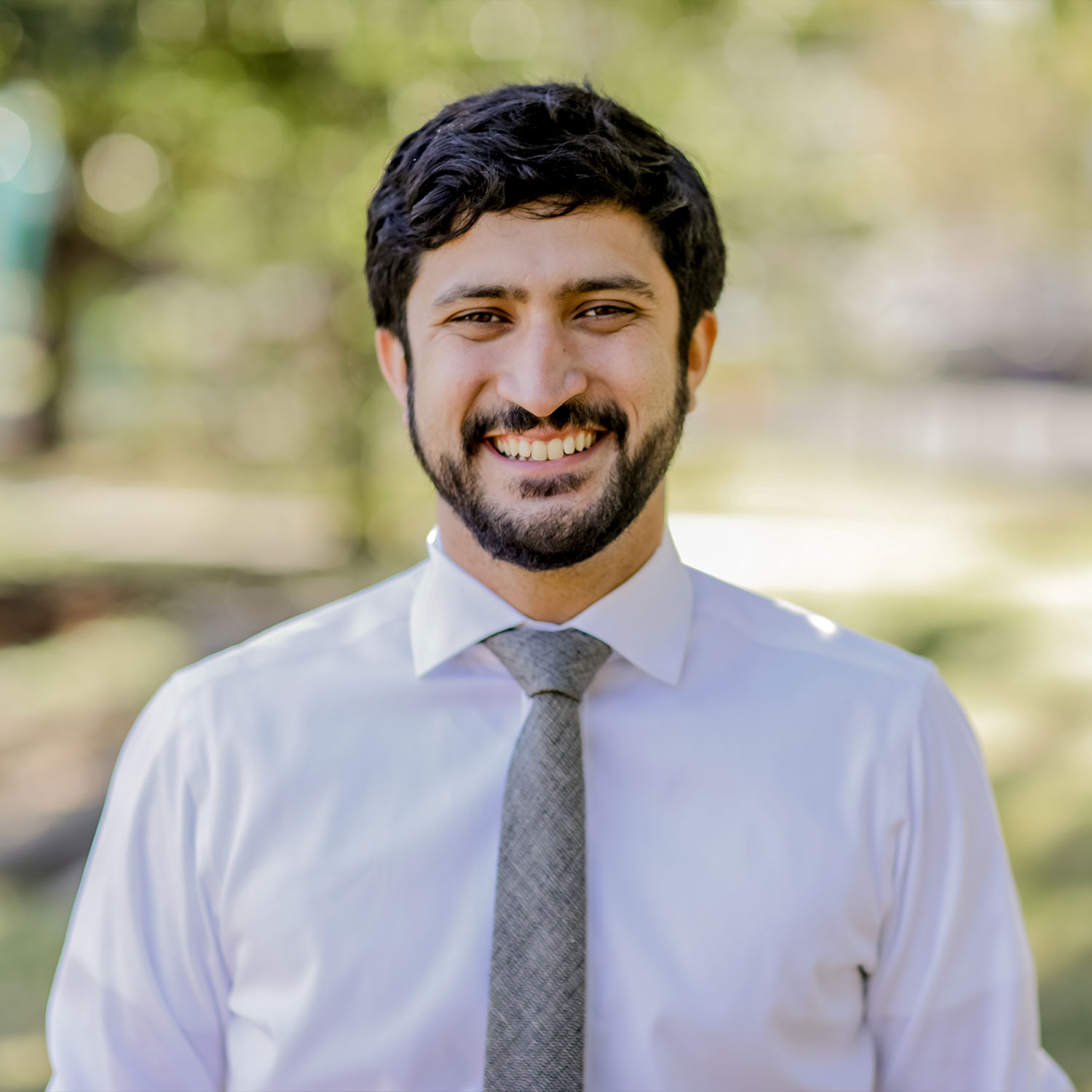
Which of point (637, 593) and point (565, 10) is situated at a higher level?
point (565, 10)

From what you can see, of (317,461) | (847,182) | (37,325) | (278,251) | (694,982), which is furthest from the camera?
(37,325)

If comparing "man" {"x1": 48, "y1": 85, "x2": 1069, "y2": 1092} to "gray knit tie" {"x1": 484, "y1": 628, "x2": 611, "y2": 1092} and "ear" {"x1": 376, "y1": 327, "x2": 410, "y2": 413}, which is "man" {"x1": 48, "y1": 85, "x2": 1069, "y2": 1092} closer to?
"gray knit tie" {"x1": 484, "y1": 628, "x2": 611, "y2": 1092}

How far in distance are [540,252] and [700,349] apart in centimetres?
44

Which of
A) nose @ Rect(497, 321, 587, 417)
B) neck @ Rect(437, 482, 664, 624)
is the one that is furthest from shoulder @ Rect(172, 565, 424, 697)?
nose @ Rect(497, 321, 587, 417)

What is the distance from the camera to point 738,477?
47.4 feet

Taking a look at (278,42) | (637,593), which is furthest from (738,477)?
(637,593)

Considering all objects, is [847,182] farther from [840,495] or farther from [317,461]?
[840,495]

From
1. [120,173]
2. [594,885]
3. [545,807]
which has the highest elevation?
[120,173]

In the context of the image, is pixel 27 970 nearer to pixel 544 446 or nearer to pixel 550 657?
pixel 550 657

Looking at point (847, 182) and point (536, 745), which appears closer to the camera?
point (536, 745)

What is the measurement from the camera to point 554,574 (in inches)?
77.5

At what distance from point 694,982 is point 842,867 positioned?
264 mm

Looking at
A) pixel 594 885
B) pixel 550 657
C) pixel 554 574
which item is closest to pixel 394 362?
pixel 554 574

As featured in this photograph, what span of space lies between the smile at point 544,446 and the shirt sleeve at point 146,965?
2.17ft
